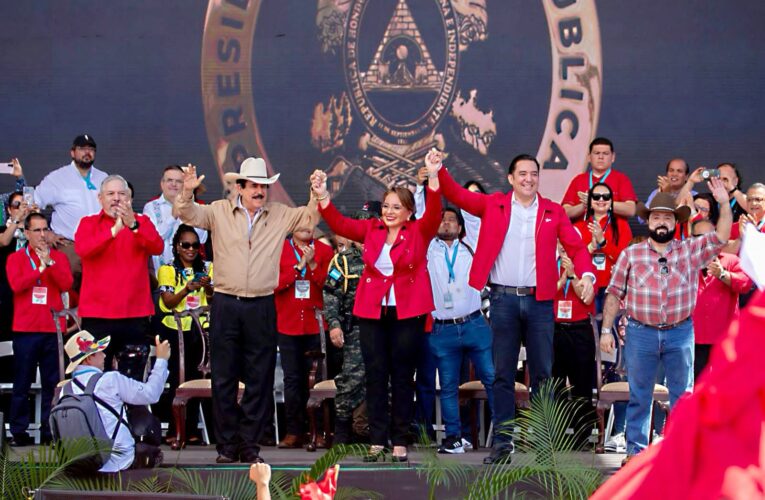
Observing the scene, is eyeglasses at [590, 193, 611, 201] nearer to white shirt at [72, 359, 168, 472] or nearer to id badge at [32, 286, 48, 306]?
white shirt at [72, 359, 168, 472]

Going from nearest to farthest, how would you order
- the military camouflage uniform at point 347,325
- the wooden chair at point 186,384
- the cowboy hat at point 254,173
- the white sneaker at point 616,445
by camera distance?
the cowboy hat at point 254,173, the white sneaker at point 616,445, the military camouflage uniform at point 347,325, the wooden chair at point 186,384

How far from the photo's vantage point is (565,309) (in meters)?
7.06

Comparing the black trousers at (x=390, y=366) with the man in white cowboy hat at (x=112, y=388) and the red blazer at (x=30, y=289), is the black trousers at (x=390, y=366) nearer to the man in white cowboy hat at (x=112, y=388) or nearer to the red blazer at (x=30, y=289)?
the man in white cowboy hat at (x=112, y=388)

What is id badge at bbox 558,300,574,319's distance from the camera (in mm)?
7059

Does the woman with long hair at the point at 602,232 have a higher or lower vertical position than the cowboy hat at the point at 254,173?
lower

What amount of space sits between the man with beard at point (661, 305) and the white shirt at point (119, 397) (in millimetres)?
2501

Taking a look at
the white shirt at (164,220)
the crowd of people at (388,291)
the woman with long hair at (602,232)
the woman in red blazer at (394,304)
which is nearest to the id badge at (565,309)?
the crowd of people at (388,291)

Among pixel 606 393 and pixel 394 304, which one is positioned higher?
pixel 394 304

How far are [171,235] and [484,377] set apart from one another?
9.01 feet

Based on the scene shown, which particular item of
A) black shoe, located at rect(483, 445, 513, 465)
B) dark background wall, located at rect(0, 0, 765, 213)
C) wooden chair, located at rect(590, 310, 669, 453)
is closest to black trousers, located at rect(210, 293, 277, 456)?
black shoe, located at rect(483, 445, 513, 465)

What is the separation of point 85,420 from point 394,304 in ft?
5.88

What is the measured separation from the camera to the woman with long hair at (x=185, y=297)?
24.6 ft

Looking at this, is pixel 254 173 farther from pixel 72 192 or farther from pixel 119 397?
pixel 72 192

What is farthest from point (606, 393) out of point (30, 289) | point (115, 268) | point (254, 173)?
point (30, 289)
